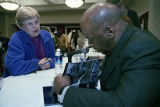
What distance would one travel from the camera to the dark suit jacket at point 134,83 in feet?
1.64

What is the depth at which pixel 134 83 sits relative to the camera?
1.65 feet

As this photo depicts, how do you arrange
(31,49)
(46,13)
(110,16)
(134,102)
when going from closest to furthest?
(134,102)
(110,16)
(31,49)
(46,13)

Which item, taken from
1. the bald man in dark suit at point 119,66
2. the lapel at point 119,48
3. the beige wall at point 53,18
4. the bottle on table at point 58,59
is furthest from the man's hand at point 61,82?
the beige wall at point 53,18

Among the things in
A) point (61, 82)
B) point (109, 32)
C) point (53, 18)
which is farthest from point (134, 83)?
point (53, 18)

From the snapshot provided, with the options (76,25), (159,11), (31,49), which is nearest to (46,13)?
(76,25)

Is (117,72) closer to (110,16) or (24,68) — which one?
(110,16)

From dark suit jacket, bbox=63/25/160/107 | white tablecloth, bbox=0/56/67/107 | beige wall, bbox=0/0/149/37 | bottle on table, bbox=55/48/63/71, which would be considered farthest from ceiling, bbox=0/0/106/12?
dark suit jacket, bbox=63/25/160/107

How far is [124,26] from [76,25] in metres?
7.24

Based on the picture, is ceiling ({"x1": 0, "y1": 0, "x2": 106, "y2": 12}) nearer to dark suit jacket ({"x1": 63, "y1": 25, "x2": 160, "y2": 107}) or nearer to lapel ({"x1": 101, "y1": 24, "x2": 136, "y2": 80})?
lapel ({"x1": 101, "y1": 24, "x2": 136, "y2": 80})

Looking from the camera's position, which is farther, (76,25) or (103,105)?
(76,25)

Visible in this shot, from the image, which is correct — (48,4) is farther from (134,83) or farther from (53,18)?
(134,83)

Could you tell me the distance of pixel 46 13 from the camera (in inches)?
293

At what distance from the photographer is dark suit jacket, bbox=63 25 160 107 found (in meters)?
0.50

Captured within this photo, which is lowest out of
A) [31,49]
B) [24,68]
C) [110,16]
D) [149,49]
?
[24,68]
